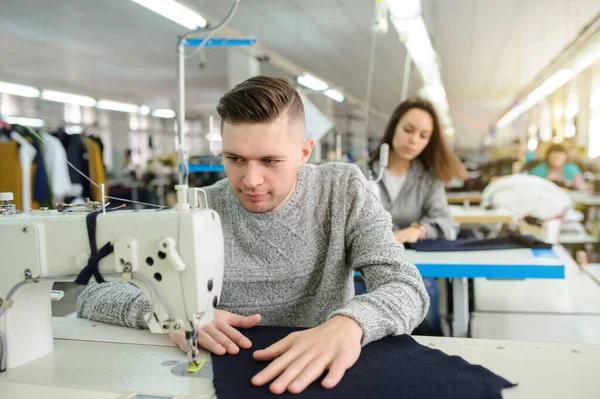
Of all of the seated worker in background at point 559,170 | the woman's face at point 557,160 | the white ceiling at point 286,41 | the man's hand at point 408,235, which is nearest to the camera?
the man's hand at point 408,235

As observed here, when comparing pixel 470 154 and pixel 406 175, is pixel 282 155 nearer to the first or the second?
pixel 406 175

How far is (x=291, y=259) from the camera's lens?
1.23 meters

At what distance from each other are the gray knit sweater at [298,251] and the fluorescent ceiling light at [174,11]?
2113 millimetres

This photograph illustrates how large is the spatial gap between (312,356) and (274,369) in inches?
2.6

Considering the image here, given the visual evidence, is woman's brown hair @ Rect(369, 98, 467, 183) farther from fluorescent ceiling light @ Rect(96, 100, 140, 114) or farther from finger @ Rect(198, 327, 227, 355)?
fluorescent ceiling light @ Rect(96, 100, 140, 114)

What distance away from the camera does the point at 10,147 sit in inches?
181

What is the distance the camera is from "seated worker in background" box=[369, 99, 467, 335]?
2.43m

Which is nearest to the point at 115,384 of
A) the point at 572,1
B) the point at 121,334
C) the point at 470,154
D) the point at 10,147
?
the point at 121,334

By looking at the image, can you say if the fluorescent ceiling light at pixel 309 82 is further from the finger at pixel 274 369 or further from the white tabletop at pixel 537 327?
the finger at pixel 274 369

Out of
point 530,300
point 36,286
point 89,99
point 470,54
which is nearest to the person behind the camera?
point 36,286

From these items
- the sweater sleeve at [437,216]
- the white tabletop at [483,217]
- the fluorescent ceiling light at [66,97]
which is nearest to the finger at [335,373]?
the sweater sleeve at [437,216]

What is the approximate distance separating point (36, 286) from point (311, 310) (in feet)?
2.04

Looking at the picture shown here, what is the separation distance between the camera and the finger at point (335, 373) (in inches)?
30.8

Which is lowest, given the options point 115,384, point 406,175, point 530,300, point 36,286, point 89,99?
point 530,300
